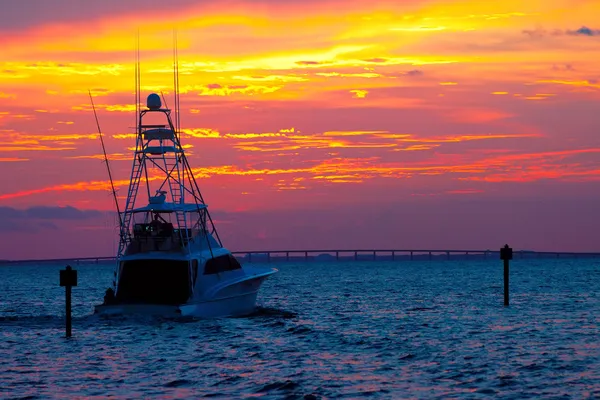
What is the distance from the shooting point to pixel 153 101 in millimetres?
45125

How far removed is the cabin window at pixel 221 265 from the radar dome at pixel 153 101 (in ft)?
25.0

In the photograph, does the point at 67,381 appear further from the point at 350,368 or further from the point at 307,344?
the point at 307,344

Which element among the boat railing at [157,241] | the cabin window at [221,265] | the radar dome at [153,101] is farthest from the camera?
the radar dome at [153,101]

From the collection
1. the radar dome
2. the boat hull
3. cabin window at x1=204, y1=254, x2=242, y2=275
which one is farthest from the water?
the radar dome

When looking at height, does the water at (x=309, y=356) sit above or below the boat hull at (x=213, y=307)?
below

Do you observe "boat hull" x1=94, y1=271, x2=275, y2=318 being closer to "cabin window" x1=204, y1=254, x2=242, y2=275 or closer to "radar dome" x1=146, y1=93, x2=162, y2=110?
"cabin window" x1=204, y1=254, x2=242, y2=275

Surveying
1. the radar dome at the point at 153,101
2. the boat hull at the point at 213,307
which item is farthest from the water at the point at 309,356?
the radar dome at the point at 153,101

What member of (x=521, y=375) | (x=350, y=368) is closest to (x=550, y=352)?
(x=521, y=375)

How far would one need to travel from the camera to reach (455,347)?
1416 inches

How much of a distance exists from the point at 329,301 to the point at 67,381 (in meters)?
44.8

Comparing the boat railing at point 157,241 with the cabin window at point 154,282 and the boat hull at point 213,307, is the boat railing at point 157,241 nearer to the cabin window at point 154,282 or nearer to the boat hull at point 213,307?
the cabin window at point 154,282

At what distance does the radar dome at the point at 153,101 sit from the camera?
45.1 m

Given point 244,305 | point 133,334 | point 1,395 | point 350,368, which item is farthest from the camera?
point 244,305

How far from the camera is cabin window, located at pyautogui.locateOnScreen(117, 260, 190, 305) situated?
42.7 metres
